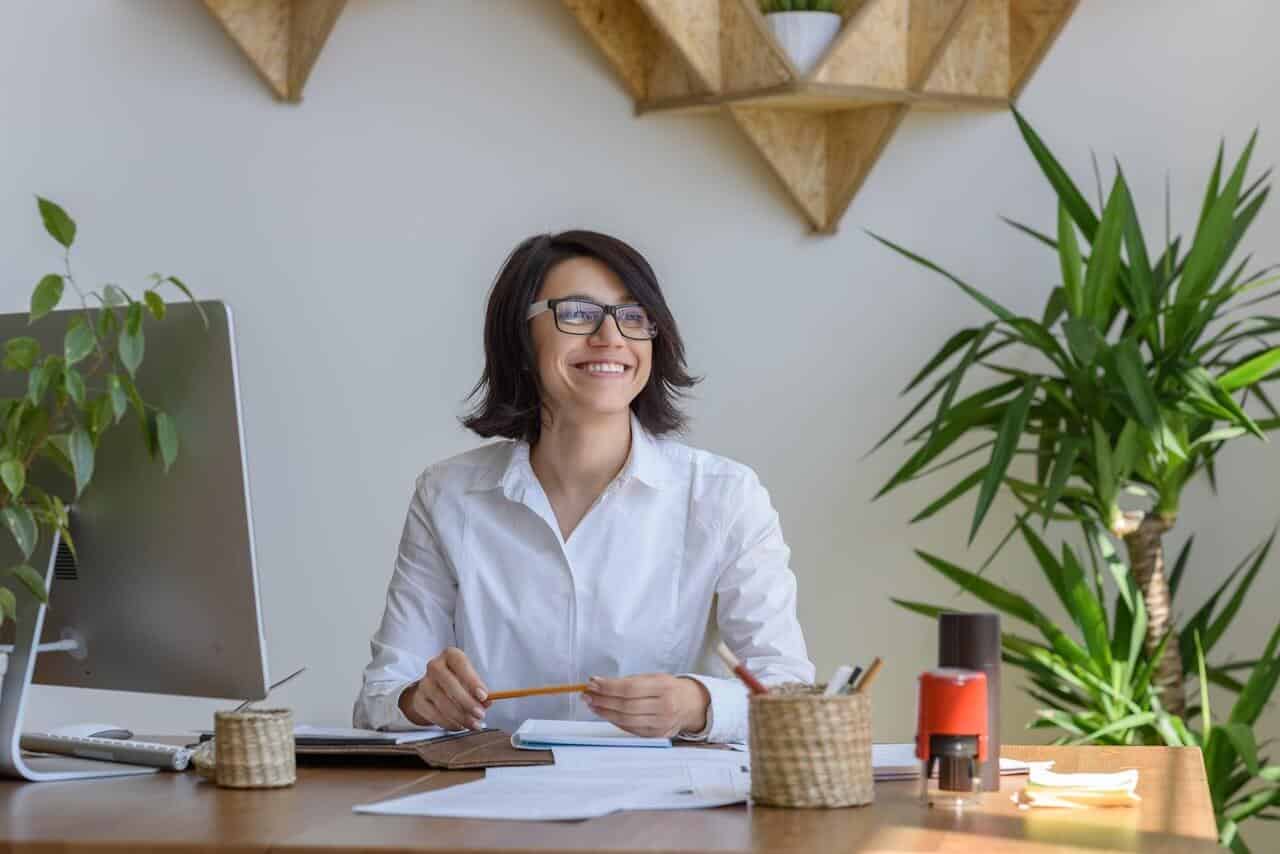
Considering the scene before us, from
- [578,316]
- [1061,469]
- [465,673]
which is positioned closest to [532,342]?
[578,316]

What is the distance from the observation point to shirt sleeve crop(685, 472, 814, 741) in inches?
88.3

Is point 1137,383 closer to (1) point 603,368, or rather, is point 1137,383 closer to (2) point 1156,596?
(2) point 1156,596

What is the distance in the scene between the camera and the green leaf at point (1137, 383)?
9.22ft

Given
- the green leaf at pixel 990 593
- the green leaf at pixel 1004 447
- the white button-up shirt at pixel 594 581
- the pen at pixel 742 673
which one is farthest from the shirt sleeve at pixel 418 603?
the green leaf at pixel 990 593

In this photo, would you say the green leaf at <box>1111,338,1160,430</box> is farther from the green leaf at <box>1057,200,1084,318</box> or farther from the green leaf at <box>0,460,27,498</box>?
the green leaf at <box>0,460,27,498</box>

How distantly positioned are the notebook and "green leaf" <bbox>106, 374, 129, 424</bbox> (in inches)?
22.0

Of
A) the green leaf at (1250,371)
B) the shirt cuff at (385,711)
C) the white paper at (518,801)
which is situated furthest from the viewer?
the green leaf at (1250,371)

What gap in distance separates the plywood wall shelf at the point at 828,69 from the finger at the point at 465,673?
166 centimetres

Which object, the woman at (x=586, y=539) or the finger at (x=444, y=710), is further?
the woman at (x=586, y=539)

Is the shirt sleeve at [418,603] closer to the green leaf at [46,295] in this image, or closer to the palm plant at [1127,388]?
the green leaf at [46,295]

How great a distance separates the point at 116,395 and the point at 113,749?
45 centimetres

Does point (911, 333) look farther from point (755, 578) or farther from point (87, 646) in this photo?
point (87, 646)

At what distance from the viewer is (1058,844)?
4.57ft

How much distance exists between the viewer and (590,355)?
2.35 metres
